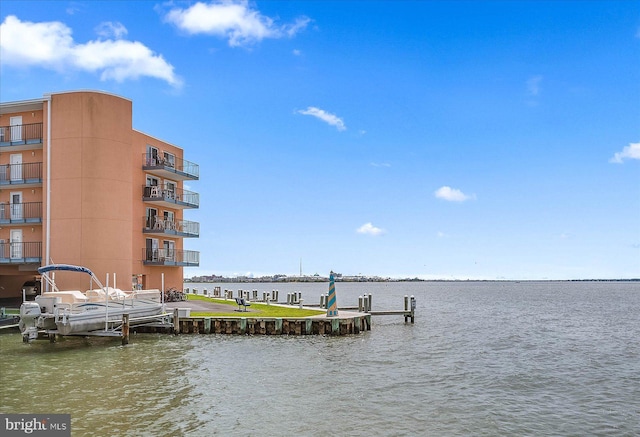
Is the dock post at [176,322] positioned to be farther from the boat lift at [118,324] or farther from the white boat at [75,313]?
the white boat at [75,313]

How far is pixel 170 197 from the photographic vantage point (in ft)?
157

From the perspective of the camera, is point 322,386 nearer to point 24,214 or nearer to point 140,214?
point 140,214

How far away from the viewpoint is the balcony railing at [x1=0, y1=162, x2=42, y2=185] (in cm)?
3992

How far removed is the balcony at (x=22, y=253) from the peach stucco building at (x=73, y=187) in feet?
0.21

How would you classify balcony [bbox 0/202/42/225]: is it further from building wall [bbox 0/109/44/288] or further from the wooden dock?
the wooden dock

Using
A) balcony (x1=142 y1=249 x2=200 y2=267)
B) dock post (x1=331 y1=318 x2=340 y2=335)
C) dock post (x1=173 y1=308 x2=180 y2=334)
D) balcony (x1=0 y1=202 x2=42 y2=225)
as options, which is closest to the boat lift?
dock post (x1=173 y1=308 x2=180 y2=334)

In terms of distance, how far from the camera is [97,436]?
46.6ft

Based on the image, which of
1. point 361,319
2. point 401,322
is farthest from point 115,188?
point 401,322

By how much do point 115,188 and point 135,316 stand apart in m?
11.9

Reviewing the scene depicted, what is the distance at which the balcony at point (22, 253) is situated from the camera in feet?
129

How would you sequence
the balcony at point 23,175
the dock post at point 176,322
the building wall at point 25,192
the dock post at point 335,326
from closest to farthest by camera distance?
the dock post at point 176,322, the dock post at point 335,326, the balcony at point 23,175, the building wall at point 25,192

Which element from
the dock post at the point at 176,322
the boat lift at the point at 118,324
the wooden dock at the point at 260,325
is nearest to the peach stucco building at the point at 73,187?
the boat lift at the point at 118,324

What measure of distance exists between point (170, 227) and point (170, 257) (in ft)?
8.41

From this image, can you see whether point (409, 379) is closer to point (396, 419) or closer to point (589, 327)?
point (396, 419)
